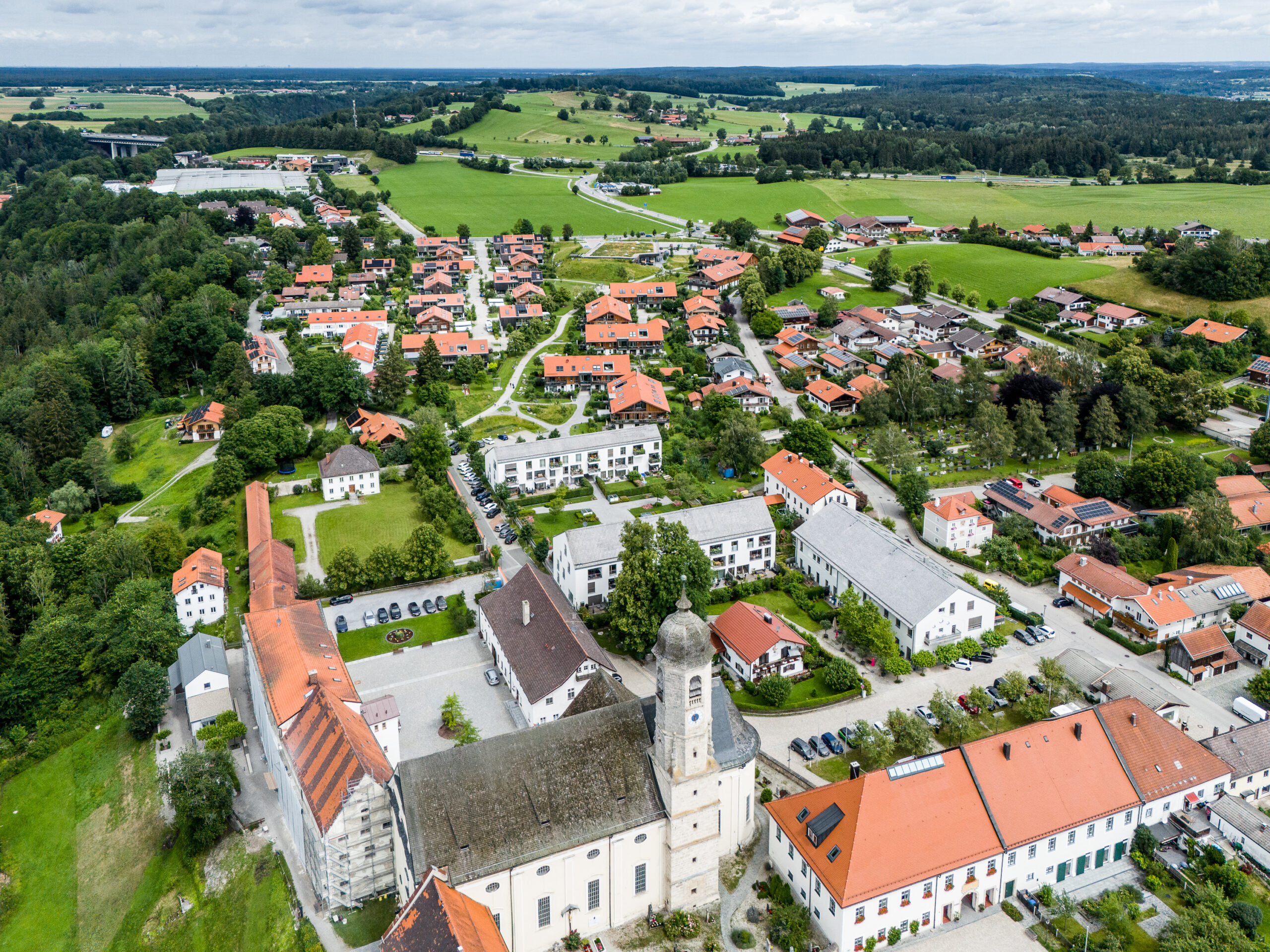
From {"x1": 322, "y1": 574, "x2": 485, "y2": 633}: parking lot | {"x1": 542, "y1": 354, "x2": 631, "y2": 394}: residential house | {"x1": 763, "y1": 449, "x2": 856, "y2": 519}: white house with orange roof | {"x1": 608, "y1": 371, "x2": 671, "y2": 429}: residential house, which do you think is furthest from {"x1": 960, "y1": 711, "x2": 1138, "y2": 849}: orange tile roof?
{"x1": 542, "y1": 354, "x2": 631, "y2": 394}: residential house

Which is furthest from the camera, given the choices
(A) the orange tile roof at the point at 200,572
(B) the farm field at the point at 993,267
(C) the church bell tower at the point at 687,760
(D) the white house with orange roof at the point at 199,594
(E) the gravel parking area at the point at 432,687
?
(B) the farm field at the point at 993,267

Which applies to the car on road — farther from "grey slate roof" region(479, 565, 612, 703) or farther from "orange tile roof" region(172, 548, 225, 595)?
"orange tile roof" region(172, 548, 225, 595)

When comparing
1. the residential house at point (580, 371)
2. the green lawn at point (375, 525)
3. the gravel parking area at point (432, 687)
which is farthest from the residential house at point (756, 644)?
the residential house at point (580, 371)

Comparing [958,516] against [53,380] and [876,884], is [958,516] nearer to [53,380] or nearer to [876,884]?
[876,884]

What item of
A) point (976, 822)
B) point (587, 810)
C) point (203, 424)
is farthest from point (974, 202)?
point (587, 810)

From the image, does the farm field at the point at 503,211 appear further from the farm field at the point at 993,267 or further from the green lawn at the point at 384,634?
the green lawn at the point at 384,634
